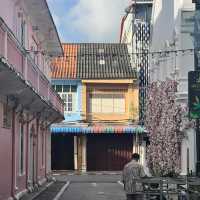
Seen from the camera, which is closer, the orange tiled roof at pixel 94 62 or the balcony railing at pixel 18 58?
the balcony railing at pixel 18 58

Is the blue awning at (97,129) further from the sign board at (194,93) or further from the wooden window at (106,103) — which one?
the sign board at (194,93)

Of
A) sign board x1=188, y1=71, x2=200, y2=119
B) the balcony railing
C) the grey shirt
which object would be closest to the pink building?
the balcony railing

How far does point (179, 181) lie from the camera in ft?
53.2

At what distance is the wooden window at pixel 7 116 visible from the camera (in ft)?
62.9

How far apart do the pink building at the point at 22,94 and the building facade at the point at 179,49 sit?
210 inches

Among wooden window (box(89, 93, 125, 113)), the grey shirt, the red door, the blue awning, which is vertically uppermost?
wooden window (box(89, 93, 125, 113))

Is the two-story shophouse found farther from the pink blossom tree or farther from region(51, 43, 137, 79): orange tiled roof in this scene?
the pink blossom tree

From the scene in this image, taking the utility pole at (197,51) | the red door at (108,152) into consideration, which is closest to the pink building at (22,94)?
the utility pole at (197,51)

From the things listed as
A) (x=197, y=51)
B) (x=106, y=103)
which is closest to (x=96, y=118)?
(x=106, y=103)

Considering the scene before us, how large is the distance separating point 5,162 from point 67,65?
31.8 meters

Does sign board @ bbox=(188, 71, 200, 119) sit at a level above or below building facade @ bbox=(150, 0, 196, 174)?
below

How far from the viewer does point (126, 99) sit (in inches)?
1892

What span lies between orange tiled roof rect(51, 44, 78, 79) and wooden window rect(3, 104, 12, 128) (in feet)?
89.6

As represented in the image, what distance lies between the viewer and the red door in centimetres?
4850
